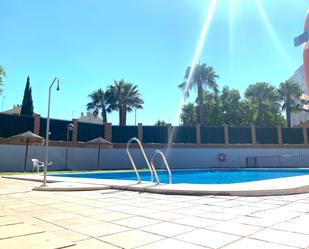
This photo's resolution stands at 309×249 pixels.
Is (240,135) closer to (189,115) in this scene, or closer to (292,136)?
(292,136)

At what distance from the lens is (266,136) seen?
32.8 metres

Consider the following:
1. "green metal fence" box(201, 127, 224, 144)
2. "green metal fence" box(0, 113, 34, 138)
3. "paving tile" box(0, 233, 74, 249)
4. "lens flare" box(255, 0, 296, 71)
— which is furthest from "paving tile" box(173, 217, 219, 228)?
"green metal fence" box(201, 127, 224, 144)

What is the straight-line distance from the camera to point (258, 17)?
14.9 m

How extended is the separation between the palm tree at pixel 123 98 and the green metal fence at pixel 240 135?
40.6 feet

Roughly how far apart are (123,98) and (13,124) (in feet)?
50.2

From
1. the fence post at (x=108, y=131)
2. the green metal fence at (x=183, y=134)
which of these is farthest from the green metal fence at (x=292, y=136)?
the fence post at (x=108, y=131)

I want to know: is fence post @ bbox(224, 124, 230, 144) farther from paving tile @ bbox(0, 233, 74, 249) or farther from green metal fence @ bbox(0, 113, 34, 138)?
paving tile @ bbox(0, 233, 74, 249)

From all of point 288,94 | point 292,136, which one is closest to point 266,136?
point 292,136

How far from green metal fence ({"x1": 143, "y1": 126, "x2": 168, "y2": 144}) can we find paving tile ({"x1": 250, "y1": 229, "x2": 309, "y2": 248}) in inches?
1038

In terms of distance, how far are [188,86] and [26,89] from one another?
21.9 metres

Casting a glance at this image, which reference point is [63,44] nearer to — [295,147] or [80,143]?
[80,143]

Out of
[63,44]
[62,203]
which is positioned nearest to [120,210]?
[62,203]

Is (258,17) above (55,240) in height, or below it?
above

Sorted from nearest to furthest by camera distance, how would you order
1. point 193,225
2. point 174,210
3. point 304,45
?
point 193,225 < point 304,45 < point 174,210
